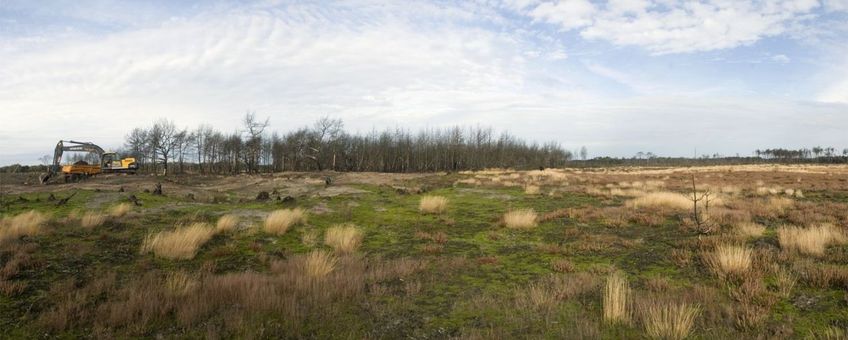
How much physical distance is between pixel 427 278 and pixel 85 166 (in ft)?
156

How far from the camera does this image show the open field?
488 centimetres

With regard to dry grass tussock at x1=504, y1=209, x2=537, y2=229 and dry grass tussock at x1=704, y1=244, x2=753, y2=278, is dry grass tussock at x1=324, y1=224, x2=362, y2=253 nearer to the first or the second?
dry grass tussock at x1=504, y1=209, x2=537, y2=229

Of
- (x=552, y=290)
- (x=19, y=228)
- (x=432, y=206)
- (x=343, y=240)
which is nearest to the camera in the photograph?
(x=552, y=290)

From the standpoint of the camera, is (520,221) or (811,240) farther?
(520,221)

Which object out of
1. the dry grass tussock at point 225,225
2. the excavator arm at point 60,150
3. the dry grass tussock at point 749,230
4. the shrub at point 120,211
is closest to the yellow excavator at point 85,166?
the excavator arm at point 60,150

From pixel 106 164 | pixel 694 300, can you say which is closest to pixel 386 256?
pixel 694 300

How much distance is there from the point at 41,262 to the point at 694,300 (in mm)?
10747

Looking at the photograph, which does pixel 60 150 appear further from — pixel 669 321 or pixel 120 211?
pixel 669 321

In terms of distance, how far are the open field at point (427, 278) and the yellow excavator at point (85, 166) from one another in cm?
3512

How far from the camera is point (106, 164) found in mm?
44938

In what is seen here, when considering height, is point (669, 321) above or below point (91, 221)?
below

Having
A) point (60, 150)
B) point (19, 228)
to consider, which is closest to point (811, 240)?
point (19, 228)

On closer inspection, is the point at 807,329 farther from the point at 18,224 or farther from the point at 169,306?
the point at 18,224

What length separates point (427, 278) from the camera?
712 cm
